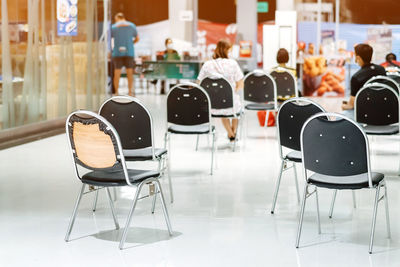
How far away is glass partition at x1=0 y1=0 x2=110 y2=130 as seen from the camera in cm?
977

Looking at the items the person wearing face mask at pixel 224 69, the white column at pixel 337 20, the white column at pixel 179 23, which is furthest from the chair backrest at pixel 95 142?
the white column at pixel 179 23

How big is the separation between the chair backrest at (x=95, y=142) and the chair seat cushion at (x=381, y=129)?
311cm

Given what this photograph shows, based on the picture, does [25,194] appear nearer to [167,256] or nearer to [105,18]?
[167,256]

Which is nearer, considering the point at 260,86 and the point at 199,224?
the point at 199,224

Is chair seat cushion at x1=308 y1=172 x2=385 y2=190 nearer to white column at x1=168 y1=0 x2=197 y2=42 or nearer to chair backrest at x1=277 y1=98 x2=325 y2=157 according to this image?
chair backrest at x1=277 y1=98 x2=325 y2=157

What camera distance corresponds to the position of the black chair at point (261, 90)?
30.6ft

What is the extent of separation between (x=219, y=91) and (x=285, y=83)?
1.80 metres

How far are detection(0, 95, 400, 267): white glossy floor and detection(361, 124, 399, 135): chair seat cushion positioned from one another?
0.45 meters

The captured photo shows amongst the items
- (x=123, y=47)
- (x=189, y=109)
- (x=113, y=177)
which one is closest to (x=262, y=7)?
(x=123, y=47)

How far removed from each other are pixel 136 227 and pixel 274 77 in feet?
16.1

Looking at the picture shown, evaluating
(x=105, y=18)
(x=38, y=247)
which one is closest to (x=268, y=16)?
(x=105, y=18)

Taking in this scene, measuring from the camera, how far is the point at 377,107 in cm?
702

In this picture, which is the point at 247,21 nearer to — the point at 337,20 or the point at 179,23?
the point at 179,23

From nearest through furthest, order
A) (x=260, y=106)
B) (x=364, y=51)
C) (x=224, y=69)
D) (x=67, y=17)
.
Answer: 1. (x=364, y=51)
2. (x=224, y=69)
3. (x=260, y=106)
4. (x=67, y=17)
